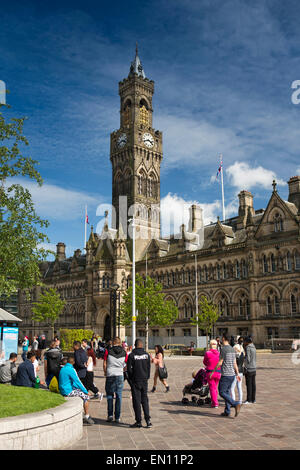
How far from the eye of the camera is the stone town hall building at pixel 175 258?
155 feet

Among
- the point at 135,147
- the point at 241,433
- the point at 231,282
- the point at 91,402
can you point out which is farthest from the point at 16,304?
the point at 241,433

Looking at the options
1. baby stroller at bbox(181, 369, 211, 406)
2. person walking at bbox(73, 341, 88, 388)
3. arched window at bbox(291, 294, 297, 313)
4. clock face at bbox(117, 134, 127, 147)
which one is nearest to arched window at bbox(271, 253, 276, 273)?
arched window at bbox(291, 294, 297, 313)

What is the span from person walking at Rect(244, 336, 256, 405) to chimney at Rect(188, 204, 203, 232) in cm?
5029

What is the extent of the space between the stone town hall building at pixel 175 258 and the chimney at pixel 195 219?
6.4 inches

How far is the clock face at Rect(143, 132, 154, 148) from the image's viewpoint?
7869 centimetres

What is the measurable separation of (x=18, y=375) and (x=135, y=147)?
6705cm

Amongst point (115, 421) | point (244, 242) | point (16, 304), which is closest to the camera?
point (115, 421)

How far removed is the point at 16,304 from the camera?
97.2 metres

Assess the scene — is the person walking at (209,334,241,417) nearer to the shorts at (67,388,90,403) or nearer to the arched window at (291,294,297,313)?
the shorts at (67,388,90,403)

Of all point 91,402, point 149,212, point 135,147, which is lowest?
point 91,402

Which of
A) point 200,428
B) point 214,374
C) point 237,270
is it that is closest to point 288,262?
point 237,270

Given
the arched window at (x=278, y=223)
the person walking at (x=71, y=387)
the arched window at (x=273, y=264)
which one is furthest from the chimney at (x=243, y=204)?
the person walking at (x=71, y=387)

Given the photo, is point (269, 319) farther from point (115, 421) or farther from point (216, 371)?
point (115, 421)

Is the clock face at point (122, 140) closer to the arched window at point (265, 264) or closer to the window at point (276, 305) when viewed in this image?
the arched window at point (265, 264)
